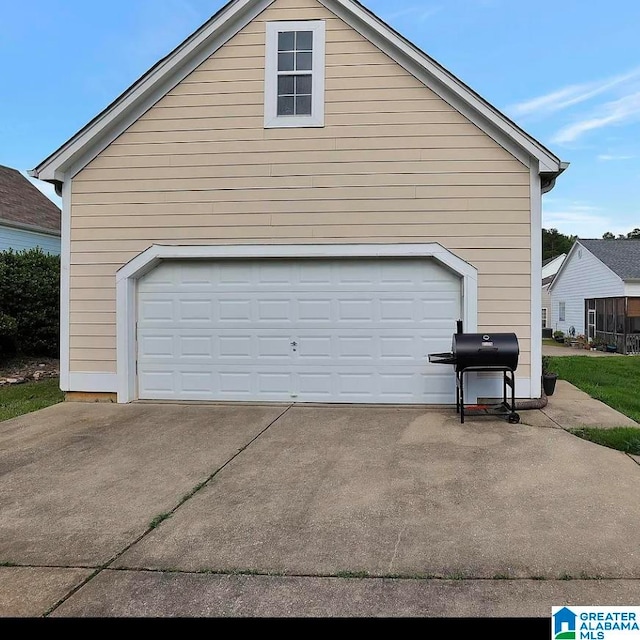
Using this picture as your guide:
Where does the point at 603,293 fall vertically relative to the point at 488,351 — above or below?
above

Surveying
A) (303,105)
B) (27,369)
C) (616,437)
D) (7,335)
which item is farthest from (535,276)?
(7,335)

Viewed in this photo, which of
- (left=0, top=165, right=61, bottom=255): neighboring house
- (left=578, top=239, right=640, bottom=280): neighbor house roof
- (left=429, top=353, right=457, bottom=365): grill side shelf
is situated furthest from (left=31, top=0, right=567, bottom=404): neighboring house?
(left=578, top=239, right=640, bottom=280): neighbor house roof

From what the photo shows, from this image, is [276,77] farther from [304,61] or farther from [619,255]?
[619,255]

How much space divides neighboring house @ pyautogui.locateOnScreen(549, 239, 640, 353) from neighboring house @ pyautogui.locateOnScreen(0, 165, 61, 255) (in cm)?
2353

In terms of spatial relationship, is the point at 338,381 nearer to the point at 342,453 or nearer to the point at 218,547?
the point at 342,453

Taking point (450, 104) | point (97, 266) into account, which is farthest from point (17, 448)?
point (450, 104)

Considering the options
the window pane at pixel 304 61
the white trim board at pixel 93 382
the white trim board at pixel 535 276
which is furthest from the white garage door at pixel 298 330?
the window pane at pixel 304 61

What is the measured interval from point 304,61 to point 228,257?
3309 mm

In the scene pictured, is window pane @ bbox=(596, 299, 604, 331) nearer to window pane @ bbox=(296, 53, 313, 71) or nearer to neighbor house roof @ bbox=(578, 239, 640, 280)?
neighbor house roof @ bbox=(578, 239, 640, 280)

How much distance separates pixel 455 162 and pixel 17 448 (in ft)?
22.9

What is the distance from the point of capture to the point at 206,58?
743cm

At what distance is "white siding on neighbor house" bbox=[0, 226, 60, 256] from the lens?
54.0 ft

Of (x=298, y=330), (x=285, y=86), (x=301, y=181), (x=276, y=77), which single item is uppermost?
(x=276, y=77)

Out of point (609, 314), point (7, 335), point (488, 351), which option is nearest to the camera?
point (488, 351)
